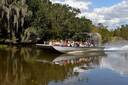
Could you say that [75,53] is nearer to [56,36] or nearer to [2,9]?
[2,9]

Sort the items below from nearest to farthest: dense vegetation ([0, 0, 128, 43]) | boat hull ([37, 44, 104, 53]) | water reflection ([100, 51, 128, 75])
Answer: water reflection ([100, 51, 128, 75]), boat hull ([37, 44, 104, 53]), dense vegetation ([0, 0, 128, 43])

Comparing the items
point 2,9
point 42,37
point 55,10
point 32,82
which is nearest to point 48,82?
point 32,82

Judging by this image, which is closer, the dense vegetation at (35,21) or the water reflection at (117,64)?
the water reflection at (117,64)

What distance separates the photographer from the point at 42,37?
60.8 m

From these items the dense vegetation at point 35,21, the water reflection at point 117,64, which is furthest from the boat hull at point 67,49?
the dense vegetation at point 35,21

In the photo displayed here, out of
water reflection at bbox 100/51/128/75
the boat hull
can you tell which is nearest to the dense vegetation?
the boat hull

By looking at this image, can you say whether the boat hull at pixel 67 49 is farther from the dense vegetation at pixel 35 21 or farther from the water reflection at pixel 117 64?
the dense vegetation at pixel 35 21

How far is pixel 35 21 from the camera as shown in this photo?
58.5 meters

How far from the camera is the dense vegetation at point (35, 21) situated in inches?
1953

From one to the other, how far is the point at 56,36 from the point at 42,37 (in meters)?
2.50

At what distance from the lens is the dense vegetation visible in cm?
4959

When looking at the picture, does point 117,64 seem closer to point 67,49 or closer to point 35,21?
point 67,49

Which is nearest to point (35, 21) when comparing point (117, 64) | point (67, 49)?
point (67, 49)

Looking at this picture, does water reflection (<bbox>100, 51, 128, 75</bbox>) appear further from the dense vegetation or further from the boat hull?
the dense vegetation
